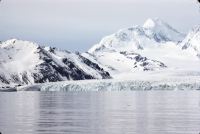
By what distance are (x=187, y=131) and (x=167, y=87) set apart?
124448 millimetres

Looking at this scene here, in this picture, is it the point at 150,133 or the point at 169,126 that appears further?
the point at 169,126

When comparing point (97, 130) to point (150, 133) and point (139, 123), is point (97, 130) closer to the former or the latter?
point (150, 133)

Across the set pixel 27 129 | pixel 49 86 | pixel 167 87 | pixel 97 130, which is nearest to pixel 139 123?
pixel 97 130

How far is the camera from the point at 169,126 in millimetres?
39031

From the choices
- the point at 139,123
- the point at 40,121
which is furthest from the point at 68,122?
the point at 139,123

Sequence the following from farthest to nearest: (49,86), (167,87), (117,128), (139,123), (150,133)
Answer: (49,86) < (167,87) < (139,123) < (117,128) < (150,133)

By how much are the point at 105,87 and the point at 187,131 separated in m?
125

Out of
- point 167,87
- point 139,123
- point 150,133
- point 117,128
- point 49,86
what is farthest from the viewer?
point 49,86

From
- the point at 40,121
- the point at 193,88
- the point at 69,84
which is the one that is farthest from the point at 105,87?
the point at 40,121

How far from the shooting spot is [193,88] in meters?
160

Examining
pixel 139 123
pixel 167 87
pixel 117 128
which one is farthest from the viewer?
pixel 167 87

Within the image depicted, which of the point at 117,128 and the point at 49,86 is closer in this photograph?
the point at 117,128

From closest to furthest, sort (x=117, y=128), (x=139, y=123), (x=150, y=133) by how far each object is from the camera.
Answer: (x=150, y=133) < (x=117, y=128) < (x=139, y=123)

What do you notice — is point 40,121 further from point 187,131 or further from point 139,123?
point 187,131
